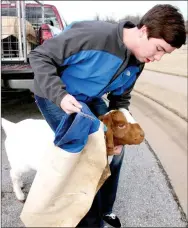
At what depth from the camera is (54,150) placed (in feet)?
5.39

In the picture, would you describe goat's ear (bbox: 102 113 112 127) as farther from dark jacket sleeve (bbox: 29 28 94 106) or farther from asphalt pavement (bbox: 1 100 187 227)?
asphalt pavement (bbox: 1 100 187 227)

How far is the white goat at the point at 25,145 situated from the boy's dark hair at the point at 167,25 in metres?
1.02

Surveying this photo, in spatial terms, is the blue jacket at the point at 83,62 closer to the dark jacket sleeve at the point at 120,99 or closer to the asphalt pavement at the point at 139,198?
the dark jacket sleeve at the point at 120,99

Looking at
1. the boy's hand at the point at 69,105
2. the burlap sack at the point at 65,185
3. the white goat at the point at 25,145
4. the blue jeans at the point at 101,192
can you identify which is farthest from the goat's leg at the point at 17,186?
the boy's hand at the point at 69,105

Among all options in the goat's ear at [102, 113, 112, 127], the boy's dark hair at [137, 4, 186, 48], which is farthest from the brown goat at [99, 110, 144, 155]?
the boy's dark hair at [137, 4, 186, 48]

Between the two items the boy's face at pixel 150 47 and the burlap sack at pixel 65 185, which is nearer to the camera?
the burlap sack at pixel 65 185

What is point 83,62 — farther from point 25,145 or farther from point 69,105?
point 25,145

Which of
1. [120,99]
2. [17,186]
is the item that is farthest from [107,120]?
[17,186]

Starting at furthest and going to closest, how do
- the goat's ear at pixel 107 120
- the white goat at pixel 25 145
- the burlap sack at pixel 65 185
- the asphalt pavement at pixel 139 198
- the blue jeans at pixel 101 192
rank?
the asphalt pavement at pixel 139 198 < the white goat at pixel 25 145 < the blue jeans at pixel 101 192 < the goat's ear at pixel 107 120 < the burlap sack at pixel 65 185

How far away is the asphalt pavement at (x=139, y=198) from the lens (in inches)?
102

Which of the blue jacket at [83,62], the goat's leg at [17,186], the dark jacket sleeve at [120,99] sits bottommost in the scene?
the goat's leg at [17,186]

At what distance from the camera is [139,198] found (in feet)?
9.41

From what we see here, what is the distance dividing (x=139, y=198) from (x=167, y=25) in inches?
62.7

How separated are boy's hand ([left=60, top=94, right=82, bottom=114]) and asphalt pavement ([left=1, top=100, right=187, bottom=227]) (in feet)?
3.81
